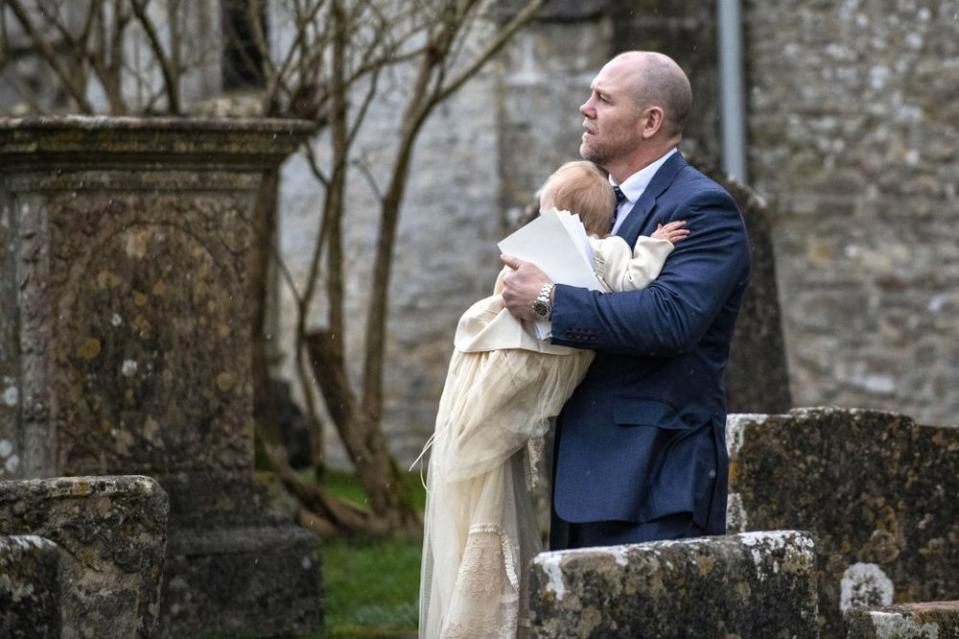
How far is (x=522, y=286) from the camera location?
384 centimetres

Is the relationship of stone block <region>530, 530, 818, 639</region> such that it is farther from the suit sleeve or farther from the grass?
the grass

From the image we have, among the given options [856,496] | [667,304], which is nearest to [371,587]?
[856,496]

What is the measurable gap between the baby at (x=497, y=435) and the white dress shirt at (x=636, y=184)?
0.03 m

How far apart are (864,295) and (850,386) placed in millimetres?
636

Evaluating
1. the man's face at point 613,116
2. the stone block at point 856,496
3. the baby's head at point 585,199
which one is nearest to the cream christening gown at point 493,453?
the baby's head at point 585,199

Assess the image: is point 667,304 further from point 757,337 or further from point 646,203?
point 757,337

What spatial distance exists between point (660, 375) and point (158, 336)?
245 centimetres

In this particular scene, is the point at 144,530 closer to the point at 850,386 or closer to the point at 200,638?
the point at 200,638

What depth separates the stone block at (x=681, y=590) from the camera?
3070mm

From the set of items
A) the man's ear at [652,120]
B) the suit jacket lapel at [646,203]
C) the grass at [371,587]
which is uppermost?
the man's ear at [652,120]

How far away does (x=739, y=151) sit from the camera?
1238 centimetres

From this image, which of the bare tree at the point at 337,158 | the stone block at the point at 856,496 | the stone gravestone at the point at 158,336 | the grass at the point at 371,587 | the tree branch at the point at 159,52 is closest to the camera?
the stone block at the point at 856,496

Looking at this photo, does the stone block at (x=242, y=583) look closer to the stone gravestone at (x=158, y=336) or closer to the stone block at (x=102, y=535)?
the stone gravestone at (x=158, y=336)

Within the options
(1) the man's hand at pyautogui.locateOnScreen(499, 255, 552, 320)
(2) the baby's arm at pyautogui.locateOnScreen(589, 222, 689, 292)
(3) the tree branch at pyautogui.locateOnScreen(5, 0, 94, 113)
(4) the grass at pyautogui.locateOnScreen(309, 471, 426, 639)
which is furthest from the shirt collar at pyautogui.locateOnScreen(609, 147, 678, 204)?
(3) the tree branch at pyautogui.locateOnScreen(5, 0, 94, 113)
